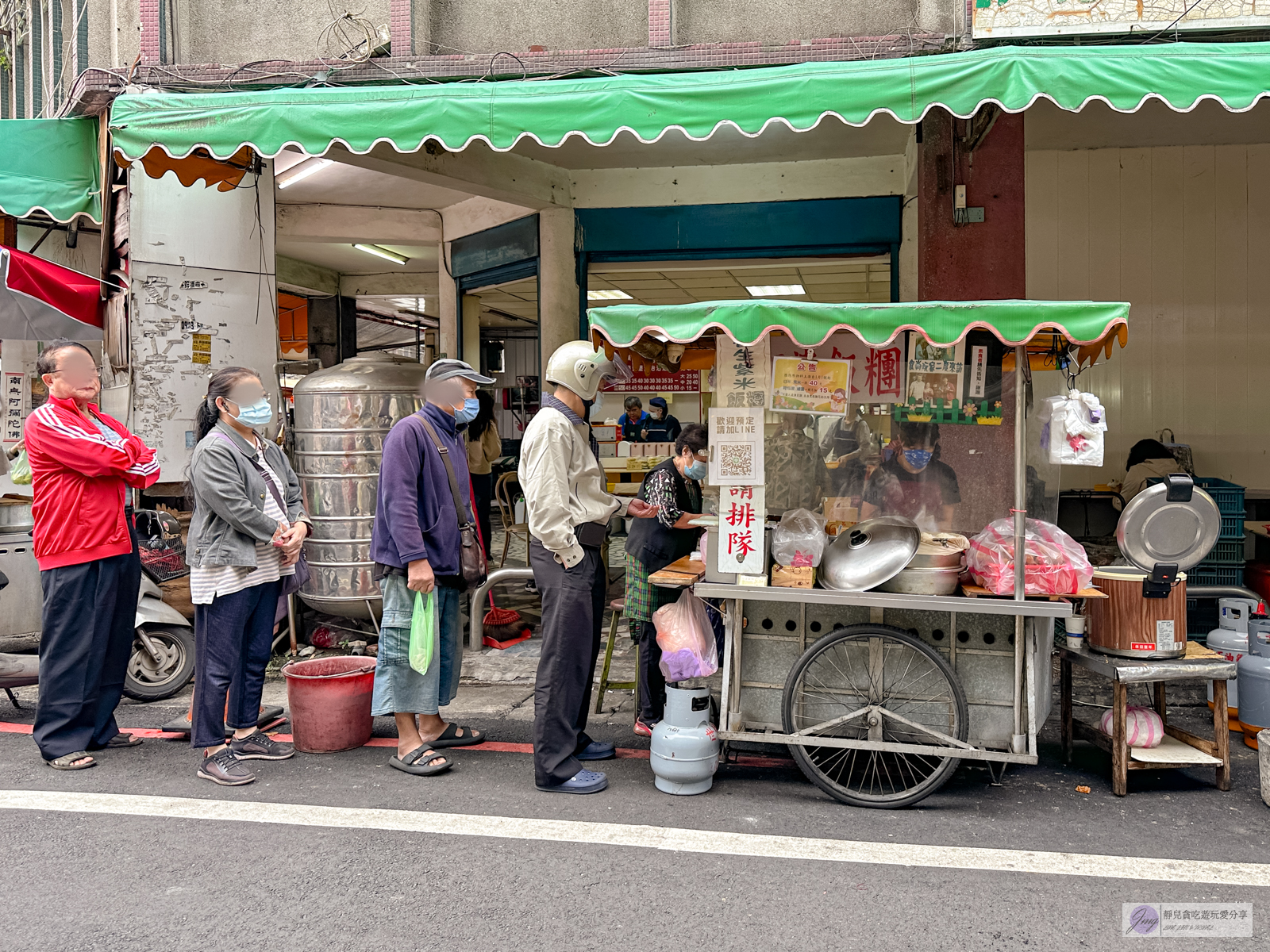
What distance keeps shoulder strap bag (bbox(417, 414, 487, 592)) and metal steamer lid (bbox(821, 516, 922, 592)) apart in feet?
5.67

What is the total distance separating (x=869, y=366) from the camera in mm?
4758

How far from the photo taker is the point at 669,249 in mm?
8398

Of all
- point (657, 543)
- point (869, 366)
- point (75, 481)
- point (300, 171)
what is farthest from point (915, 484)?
point (300, 171)

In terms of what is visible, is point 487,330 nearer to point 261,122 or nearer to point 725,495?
point 261,122

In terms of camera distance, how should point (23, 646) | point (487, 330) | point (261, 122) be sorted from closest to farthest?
point (261, 122) → point (23, 646) → point (487, 330)

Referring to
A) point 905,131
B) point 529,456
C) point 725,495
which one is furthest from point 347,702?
point 905,131

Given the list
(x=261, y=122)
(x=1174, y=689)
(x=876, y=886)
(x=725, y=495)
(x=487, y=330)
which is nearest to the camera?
(x=876, y=886)

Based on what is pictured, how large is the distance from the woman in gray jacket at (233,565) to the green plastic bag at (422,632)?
30.1 inches

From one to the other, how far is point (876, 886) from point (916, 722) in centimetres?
103

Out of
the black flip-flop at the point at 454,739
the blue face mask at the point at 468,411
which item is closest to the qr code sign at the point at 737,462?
the blue face mask at the point at 468,411

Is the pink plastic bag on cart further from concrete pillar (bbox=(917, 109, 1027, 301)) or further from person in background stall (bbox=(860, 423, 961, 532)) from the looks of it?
concrete pillar (bbox=(917, 109, 1027, 301))

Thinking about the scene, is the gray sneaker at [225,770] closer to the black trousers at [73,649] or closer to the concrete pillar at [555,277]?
the black trousers at [73,649]

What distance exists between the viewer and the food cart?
3.95 m

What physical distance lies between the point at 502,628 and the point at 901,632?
3991mm
